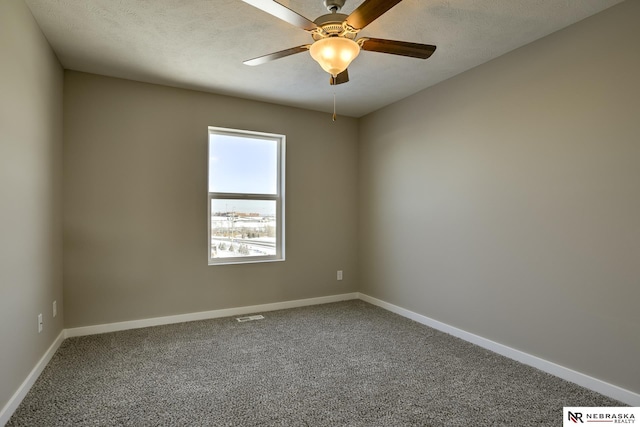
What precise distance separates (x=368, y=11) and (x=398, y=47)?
43 centimetres

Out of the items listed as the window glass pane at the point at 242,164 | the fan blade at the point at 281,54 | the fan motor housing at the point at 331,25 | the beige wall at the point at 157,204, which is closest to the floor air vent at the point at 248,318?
the beige wall at the point at 157,204

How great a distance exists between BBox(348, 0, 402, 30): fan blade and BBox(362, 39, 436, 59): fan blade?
17 cm

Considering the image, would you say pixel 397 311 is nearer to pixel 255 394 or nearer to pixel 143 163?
pixel 255 394

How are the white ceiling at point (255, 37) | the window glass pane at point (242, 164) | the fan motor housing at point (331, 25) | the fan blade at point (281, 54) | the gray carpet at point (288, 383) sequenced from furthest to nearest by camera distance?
1. the window glass pane at point (242, 164)
2. the white ceiling at point (255, 37)
3. the fan blade at point (281, 54)
4. the gray carpet at point (288, 383)
5. the fan motor housing at point (331, 25)

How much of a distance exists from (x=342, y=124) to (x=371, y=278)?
2.08m

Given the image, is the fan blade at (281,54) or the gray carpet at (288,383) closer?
the gray carpet at (288,383)

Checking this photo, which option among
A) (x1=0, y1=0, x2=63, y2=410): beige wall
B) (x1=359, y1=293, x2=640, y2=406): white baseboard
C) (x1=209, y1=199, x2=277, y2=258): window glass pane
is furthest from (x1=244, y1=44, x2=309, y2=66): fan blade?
(x1=359, y1=293, x2=640, y2=406): white baseboard

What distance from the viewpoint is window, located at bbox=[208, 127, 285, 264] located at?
4.00 meters

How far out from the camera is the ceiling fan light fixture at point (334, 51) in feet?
6.54

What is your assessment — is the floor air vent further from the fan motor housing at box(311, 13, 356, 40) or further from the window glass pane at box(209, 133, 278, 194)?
the fan motor housing at box(311, 13, 356, 40)

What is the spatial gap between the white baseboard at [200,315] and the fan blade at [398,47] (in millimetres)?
3077

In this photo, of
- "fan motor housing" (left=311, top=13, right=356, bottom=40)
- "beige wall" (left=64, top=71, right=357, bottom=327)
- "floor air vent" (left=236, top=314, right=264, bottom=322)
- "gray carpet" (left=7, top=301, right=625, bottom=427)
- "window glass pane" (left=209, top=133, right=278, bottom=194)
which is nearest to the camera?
"fan motor housing" (left=311, top=13, right=356, bottom=40)

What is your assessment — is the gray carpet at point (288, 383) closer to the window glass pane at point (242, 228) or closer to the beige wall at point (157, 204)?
the beige wall at point (157, 204)

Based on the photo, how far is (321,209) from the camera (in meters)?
4.57
